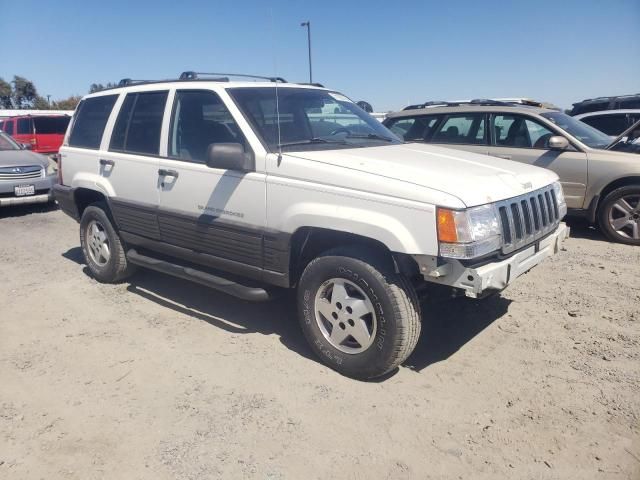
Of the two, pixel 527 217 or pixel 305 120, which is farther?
pixel 305 120

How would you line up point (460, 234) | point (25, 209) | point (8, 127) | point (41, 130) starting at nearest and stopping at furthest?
point (460, 234)
point (25, 209)
point (41, 130)
point (8, 127)

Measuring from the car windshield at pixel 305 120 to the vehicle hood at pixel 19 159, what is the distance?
285 inches

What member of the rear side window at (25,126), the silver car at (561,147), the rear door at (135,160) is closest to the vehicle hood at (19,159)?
the rear door at (135,160)

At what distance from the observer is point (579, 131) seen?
24.4 ft

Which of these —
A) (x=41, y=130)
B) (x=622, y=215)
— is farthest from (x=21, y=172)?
(x=41, y=130)

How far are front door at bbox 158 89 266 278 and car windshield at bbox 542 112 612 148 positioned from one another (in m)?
5.20

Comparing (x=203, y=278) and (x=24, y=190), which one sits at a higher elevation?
(x=24, y=190)

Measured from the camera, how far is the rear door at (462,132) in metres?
7.69

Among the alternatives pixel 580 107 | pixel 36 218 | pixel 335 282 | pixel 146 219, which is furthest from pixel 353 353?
pixel 580 107

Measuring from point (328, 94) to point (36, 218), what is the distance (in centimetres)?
702

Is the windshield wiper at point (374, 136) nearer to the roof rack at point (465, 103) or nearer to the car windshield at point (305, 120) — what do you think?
the car windshield at point (305, 120)

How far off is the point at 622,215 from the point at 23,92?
7530 cm

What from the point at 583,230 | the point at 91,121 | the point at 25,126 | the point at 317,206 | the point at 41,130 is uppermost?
the point at 25,126

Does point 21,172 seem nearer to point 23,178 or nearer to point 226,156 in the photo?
point 23,178
